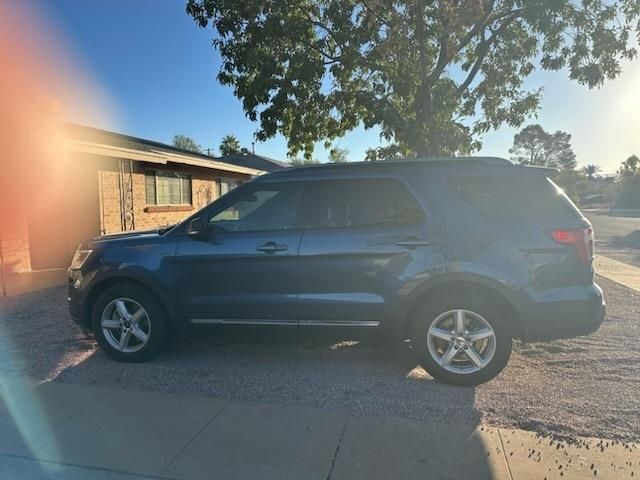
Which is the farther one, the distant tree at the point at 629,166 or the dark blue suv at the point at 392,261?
the distant tree at the point at 629,166

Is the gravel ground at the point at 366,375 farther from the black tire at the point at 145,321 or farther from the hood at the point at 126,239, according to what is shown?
the hood at the point at 126,239

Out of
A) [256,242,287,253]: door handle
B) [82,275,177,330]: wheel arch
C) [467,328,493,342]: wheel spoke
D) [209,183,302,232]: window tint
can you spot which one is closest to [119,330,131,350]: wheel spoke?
[82,275,177,330]: wheel arch

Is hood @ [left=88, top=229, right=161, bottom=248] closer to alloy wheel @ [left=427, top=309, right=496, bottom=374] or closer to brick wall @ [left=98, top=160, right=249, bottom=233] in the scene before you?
alloy wheel @ [left=427, top=309, right=496, bottom=374]

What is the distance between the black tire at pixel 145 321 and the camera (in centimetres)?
480

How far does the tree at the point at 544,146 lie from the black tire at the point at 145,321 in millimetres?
96071

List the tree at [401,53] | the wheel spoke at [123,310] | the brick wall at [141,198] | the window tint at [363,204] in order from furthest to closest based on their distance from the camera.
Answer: the brick wall at [141,198] → the tree at [401,53] → the wheel spoke at [123,310] → the window tint at [363,204]

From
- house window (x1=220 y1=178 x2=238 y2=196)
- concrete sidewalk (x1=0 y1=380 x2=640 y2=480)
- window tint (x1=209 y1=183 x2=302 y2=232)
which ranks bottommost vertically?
concrete sidewalk (x1=0 y1=380 x2=640 y2=480)

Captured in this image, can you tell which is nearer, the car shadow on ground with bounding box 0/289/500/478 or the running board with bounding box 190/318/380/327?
the car shadow on ground with bounding box 0/289/500/478

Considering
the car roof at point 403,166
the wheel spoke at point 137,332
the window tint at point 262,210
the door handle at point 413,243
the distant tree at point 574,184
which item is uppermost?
the distant tree at point 574,184

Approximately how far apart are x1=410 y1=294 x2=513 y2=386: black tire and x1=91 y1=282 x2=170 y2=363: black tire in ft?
7.93

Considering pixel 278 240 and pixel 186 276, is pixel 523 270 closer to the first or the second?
pixel 278 240

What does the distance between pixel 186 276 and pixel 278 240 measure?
97 cm

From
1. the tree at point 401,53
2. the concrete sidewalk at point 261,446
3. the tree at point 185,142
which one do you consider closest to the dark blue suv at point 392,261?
the concrete sidewalk at point 261,446

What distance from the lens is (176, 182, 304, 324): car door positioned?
14.6 ft
